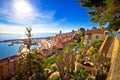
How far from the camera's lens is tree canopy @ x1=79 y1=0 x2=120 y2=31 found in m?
9.87

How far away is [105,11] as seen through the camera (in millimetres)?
11125

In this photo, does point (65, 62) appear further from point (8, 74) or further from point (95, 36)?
point (95, 36)

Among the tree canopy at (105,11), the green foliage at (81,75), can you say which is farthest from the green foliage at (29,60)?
the tree canopy at (105,11)

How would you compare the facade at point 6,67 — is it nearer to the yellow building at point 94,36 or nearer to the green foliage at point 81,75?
the green foliage at point 81,75

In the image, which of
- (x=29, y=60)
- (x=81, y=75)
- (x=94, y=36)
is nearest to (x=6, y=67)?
(x=29, y=60)

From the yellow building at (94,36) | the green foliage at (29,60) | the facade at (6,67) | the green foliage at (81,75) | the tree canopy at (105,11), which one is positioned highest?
the tree canopy at (105,11)

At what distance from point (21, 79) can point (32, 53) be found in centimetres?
379

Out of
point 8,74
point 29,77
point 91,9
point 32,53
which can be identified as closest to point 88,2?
point 91,9

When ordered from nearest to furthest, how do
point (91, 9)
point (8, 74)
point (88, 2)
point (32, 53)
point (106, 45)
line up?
point (88, 2), point (91, 9), point (32, 53), point (106, 45), point (8, 74)

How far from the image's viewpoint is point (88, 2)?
12.5 m

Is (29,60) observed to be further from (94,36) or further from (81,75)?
(94,36)

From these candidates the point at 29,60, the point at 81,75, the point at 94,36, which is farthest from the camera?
the point at 94,36

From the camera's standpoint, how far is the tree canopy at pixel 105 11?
9.87 m

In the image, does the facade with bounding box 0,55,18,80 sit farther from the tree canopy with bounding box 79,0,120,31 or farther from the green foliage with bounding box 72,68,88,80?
the tree canopy with bounding box 79,0,120,31
